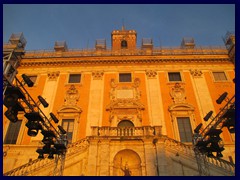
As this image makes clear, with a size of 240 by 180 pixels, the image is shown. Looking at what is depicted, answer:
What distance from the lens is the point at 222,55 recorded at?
2069 centimetres

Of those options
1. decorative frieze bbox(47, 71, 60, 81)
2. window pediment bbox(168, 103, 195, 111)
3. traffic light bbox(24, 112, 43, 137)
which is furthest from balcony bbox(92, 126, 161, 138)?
decorative frieze bbox(47, 71, 60, 81)

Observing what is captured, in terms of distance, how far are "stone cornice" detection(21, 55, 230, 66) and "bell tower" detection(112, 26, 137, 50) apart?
→ 924cm

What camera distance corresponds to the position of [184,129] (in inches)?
649

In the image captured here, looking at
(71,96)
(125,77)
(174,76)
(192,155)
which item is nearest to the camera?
(192,155)

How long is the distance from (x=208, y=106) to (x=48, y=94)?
555 inches

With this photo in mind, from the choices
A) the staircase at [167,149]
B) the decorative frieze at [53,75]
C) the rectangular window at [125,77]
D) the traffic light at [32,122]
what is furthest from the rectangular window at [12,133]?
the rectangular window at [125,77]

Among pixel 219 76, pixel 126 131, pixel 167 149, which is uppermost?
pixel 219 76

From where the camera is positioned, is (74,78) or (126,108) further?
(74,78)

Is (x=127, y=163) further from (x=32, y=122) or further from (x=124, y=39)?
(x=124, y=39)

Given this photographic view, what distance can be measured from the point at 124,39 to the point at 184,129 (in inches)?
715

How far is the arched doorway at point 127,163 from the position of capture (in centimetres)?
1255

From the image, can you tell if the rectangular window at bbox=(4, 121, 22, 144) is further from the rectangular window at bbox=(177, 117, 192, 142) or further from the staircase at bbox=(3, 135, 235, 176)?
the rectangular window at bbox=(177, 117, 192, 142)

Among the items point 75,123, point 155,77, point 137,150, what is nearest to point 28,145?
point 75,123

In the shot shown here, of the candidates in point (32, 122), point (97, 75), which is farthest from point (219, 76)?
point (32, 122)
